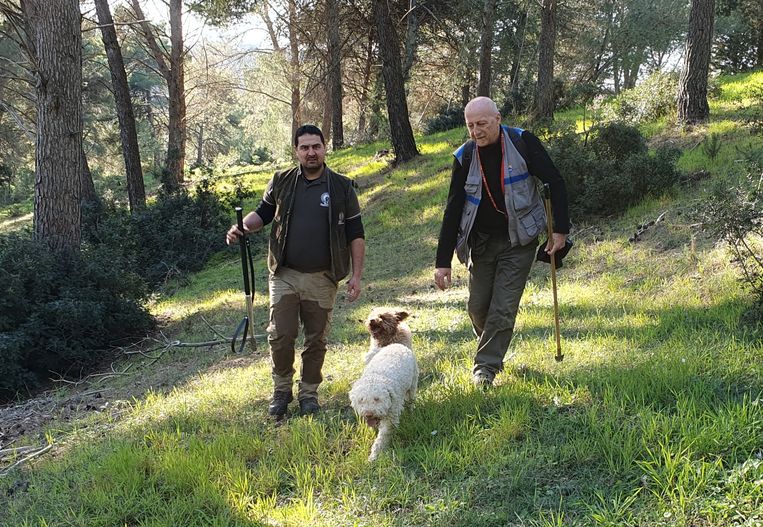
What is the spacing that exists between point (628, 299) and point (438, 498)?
3769mm

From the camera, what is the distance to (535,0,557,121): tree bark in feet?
46.8

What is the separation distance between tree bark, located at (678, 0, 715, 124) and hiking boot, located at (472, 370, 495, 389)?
924 cm

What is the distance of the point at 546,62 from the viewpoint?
14.6 m

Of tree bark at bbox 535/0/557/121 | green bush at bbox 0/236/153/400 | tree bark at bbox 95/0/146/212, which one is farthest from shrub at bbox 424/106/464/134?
green bush at bbox 0/236/153/400

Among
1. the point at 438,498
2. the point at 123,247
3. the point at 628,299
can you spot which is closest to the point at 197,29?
the point at 123,247

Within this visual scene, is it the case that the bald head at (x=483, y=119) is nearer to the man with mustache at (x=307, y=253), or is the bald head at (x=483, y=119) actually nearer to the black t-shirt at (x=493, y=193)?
the black t-shirt at (x=493, y=193)

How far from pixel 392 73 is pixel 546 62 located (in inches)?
163

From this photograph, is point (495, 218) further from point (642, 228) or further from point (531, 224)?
point (642, 228)

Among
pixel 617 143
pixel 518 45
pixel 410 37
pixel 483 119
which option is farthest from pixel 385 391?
pixel 518 45

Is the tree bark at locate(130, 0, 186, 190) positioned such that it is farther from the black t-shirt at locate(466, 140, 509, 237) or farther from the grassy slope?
the black t-shirt at locate(466, 140, 509, 237)

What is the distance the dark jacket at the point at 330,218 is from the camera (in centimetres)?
457

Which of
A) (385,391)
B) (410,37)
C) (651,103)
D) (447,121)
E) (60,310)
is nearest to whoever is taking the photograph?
(385,391)

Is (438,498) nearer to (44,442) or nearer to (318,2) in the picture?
(44,442)

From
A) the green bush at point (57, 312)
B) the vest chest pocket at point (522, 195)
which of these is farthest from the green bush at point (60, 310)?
the vest chest pocket at point (522, 195)
